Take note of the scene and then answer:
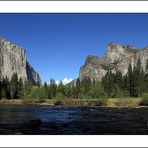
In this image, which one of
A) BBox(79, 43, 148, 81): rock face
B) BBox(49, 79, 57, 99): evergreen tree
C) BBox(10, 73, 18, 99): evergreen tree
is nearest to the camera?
BBox(10, 73, 18, 99): evergreen tree

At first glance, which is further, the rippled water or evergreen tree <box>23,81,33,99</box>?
evergreen tree <box>23,81,33,99</box>

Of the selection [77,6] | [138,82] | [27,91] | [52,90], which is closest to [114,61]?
[138,82]

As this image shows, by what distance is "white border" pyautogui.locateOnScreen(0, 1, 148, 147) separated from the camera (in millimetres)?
8625

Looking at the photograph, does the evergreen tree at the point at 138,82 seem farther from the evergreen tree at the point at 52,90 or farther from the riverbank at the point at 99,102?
the evergreen tree at the point at 52,90

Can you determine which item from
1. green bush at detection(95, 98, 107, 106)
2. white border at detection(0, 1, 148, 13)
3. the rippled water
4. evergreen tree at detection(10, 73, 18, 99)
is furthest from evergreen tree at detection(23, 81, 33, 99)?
white border at detection(0, 1, 148, 13)

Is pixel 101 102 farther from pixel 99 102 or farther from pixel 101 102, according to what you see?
pixel 99 102

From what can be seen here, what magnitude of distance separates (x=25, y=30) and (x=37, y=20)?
1.54 feet

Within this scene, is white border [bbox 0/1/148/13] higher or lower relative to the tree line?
higher

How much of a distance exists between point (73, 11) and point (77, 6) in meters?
0.19

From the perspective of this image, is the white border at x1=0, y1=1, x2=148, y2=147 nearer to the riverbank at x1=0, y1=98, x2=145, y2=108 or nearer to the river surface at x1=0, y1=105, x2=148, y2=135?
the river surface at x1=0, y1=105, x2=148, y2=135

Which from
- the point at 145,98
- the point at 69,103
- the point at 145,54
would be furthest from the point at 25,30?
the point at 145,54

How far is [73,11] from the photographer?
353 inches

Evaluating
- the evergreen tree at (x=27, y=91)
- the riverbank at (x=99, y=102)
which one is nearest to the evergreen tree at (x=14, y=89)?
the evergreen tree at (x=27, y=91)

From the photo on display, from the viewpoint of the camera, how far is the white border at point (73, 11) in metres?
8.62
